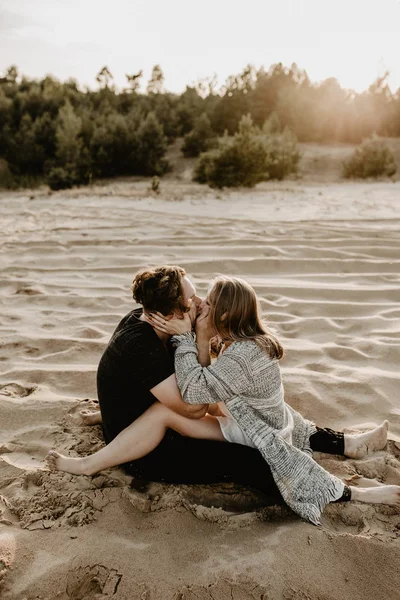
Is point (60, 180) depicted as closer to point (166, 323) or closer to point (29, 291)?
point (29, 291)

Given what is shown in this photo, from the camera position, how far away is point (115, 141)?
17094 mm

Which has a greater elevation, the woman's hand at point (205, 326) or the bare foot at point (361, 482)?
the woman's hand at point (205, 326)

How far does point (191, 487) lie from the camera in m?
2.27

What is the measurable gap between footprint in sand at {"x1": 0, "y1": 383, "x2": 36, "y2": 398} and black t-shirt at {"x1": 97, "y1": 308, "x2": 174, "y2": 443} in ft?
2.64

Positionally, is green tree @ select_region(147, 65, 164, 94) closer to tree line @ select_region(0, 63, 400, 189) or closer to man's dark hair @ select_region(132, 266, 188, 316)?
tree line @ select_region(0, 63, 400, 189)

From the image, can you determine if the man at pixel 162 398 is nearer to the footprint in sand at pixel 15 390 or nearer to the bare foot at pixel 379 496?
the bare foot at pixel 379 496

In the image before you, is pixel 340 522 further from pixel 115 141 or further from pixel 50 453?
pixel 115 141

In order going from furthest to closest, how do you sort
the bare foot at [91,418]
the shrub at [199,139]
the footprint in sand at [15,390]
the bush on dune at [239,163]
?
the shrub at [199,139], the bush on dune at [239,163], the footprint in sand at [15,390], the bare foot at [91,418]

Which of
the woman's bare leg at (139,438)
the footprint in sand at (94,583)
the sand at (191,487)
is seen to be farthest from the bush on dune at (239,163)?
the footprint in sand at (94,583)

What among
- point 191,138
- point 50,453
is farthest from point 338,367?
point 191,138

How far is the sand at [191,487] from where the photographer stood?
1.78 m

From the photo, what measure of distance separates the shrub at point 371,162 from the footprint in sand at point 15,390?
13564 millimetres

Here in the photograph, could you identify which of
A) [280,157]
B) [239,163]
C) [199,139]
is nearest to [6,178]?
[199,139]

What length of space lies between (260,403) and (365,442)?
1.94 feet
